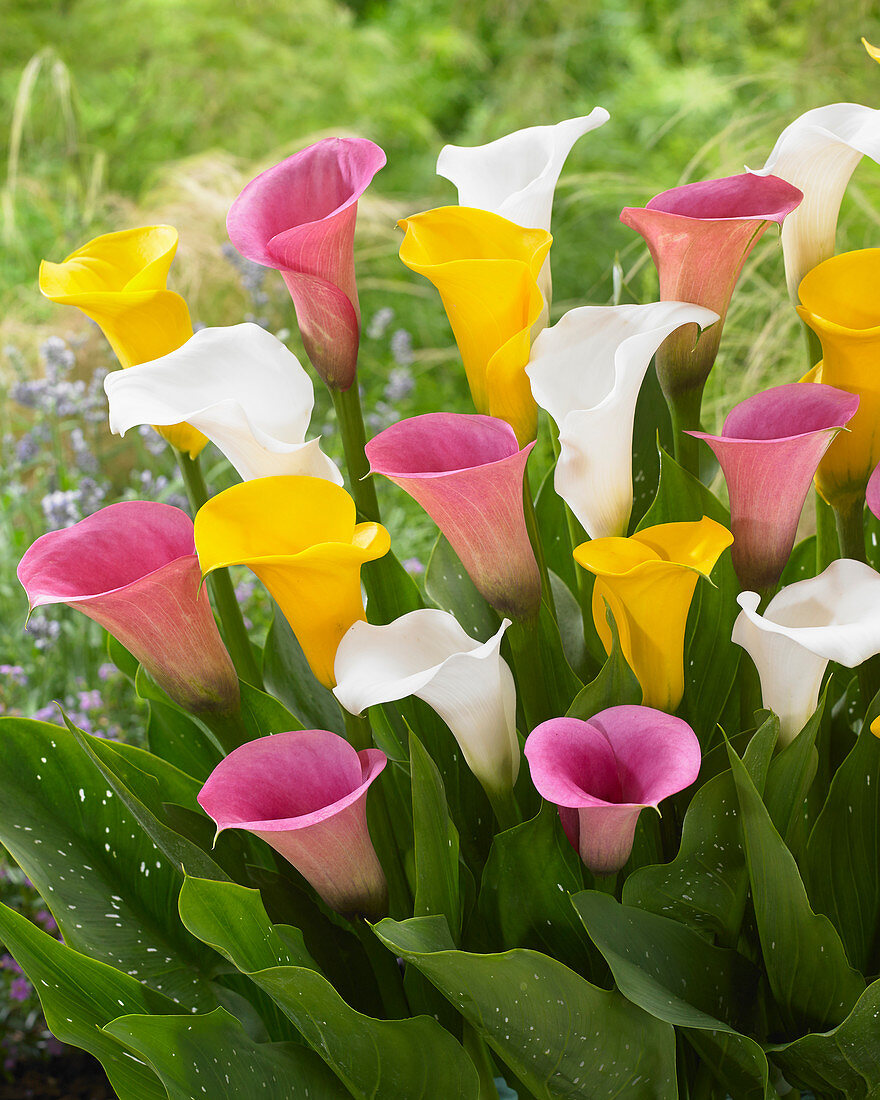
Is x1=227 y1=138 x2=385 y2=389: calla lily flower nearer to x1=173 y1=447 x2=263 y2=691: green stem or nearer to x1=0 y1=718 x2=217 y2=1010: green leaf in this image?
x1=173 y1=447 x2=263 y2=691: green stem

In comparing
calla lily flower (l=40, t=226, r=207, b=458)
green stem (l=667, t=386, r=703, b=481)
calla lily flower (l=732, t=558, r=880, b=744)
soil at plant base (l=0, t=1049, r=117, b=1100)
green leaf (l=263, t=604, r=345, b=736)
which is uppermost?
calla lily flower (l=40, t=226, r=207, b=458)

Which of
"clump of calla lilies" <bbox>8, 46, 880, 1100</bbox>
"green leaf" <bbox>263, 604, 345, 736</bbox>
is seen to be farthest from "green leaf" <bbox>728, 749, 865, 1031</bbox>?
"green leaf" <bbox>263, 604, 345, 736</bbox>

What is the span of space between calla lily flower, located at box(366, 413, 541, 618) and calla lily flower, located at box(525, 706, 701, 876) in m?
0.05

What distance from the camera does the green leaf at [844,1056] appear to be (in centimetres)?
28

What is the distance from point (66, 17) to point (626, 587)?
10.9 feet

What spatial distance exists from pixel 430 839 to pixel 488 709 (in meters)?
0.05

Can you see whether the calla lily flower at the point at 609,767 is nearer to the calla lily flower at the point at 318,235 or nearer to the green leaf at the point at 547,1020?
the green leaf at the point at 547,1020

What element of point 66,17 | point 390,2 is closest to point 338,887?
point 66,17

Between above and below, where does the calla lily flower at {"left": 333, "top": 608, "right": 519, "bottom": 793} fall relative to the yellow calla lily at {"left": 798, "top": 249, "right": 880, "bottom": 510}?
below

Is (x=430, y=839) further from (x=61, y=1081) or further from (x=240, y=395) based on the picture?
(x=61, y=1081)

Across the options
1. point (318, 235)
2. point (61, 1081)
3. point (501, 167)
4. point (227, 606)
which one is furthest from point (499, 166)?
point (61, 1081)

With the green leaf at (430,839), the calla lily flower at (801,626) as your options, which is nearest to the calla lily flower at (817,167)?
the calla lily flower at (801,626)

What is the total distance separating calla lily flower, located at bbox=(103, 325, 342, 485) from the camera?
304 millimetres

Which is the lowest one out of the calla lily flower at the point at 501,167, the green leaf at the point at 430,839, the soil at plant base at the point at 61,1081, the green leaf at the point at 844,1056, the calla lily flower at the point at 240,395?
the soil at plant base at the point at 61,1081
